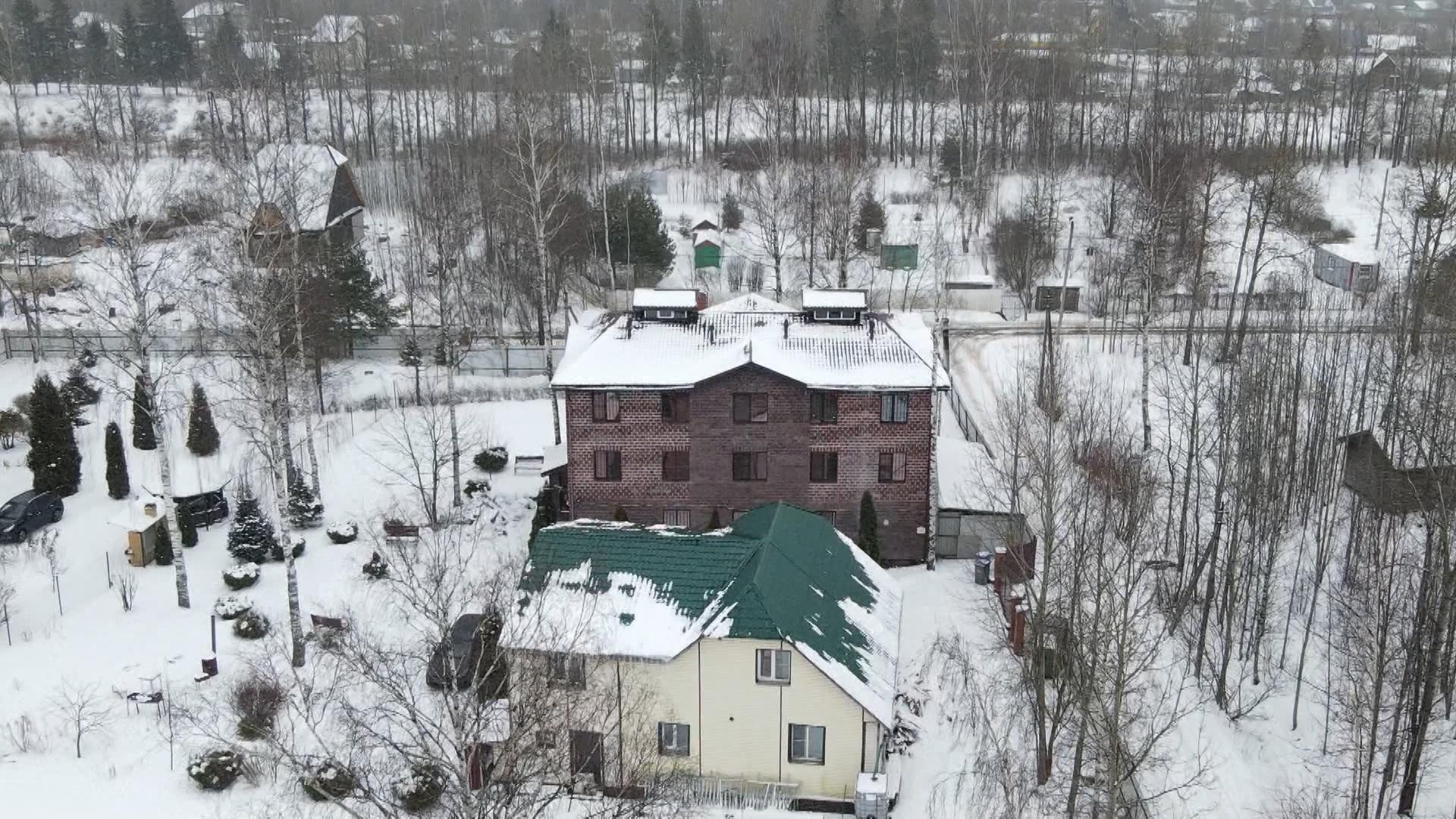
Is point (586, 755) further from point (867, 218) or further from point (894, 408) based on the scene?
point (867, 218)

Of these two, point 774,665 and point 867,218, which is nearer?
point 774,665

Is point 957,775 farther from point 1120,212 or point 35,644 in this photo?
point 1120,212

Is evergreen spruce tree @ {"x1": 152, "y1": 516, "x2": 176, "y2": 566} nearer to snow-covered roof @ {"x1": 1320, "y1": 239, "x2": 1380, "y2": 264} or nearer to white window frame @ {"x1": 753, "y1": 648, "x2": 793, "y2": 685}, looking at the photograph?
white window frame @ {"x1": 753, "y1": 648, "x2": 793, "y2": 685}

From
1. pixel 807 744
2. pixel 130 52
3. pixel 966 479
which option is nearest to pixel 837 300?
pixel 966 479

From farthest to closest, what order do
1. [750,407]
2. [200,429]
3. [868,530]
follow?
[200,429]
[750,407]
[868,530]

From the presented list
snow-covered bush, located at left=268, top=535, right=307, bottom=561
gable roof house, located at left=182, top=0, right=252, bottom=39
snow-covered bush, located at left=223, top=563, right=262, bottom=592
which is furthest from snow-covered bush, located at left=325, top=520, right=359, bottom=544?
gable roof house, located at left=182, top=0, right=252, bottom=39

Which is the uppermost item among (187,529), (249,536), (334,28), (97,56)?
(334,28)
